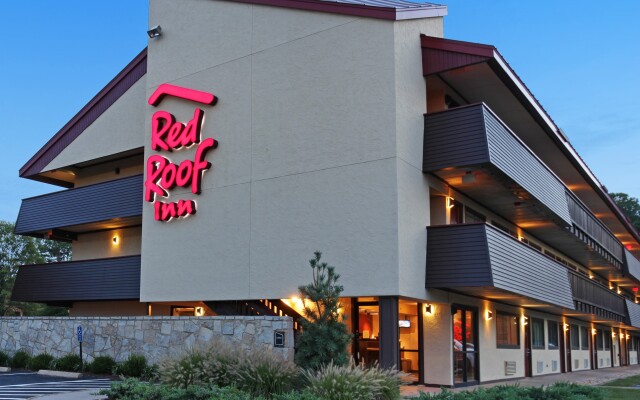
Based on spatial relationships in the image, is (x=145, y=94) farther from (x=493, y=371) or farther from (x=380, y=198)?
(x=493, y=371)

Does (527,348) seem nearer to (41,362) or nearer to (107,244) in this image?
(107,244)

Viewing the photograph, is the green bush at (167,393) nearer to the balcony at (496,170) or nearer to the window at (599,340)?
the balcony at (496,170)

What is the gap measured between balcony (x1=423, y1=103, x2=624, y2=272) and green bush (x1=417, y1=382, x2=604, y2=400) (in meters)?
6.59

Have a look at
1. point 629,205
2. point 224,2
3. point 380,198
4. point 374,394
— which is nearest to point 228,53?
point 224,2

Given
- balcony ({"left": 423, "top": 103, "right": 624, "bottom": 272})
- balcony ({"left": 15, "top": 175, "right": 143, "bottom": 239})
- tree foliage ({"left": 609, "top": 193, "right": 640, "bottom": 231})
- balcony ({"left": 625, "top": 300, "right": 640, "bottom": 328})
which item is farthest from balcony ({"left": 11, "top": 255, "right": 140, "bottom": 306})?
tree foliage ({"left": 609, "top": 193, "right": 640, "bottom": 231})

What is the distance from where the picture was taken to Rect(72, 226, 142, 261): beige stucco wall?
92.1ft

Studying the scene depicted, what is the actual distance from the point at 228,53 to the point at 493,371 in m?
13.7

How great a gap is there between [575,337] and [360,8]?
2568 cm

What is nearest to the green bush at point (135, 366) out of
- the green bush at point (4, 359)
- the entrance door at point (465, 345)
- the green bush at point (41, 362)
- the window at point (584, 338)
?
the green bush at point (41, 362)

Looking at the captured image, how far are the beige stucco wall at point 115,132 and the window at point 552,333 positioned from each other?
19.8 meters

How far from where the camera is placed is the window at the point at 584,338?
38.8 m

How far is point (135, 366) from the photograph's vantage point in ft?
61.8

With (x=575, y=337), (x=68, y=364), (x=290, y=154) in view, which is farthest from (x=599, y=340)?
(x=68, y=364)

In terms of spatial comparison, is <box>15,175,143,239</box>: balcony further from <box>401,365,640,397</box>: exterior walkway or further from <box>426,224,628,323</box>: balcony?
<box>401,365,640,397</box>: exterior walkway
